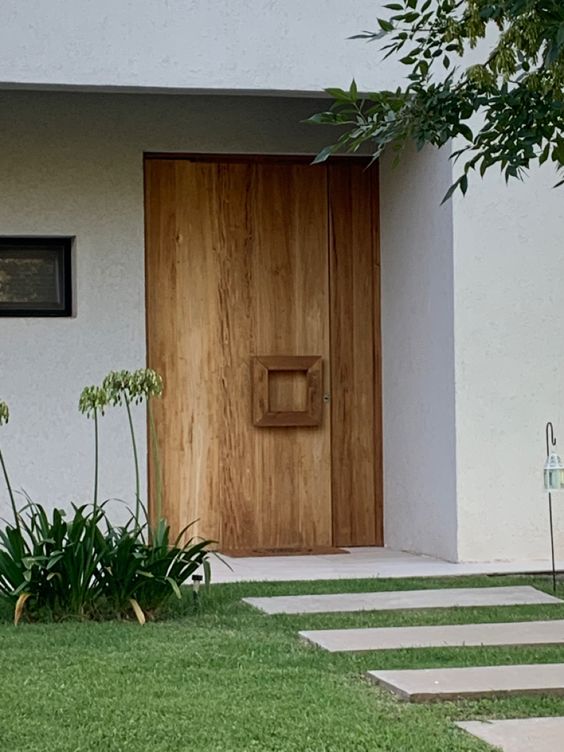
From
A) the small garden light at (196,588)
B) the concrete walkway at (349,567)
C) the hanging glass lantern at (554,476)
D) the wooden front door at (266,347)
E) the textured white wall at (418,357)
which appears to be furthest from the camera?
the wooden front door at (266,347)

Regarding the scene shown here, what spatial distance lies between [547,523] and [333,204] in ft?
9.23

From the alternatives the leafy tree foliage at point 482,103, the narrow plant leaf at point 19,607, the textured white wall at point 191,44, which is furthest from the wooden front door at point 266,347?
the leafy tree foliage at point 482,103

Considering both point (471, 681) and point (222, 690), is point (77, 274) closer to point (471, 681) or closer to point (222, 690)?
point (222, 690)

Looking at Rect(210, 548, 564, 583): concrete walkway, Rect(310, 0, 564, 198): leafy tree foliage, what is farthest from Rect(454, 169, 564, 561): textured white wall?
Rect(310, 0, 564, 198): leafy tree foliage

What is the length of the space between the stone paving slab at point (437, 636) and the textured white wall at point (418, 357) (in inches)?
101

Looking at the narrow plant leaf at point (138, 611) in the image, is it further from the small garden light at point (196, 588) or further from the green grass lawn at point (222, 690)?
the small garden light at point (196, 588)

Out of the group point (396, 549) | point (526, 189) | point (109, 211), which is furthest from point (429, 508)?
point (109, 211)

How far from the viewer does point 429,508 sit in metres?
9.72

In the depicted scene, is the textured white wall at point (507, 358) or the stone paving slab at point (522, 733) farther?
the textured white wall at point (507, 358)

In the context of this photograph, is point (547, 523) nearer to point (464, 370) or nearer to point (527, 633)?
point (464, 370)

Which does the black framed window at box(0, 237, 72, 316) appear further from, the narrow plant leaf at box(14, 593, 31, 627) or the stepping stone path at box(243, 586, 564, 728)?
the narrow plant leaf at box(14, 593, 31, 627)

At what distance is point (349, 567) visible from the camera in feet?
30.2

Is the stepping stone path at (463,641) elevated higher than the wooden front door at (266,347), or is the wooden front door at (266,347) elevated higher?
the wooden front door at (266,347)

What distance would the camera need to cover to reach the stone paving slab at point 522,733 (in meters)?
4.53
